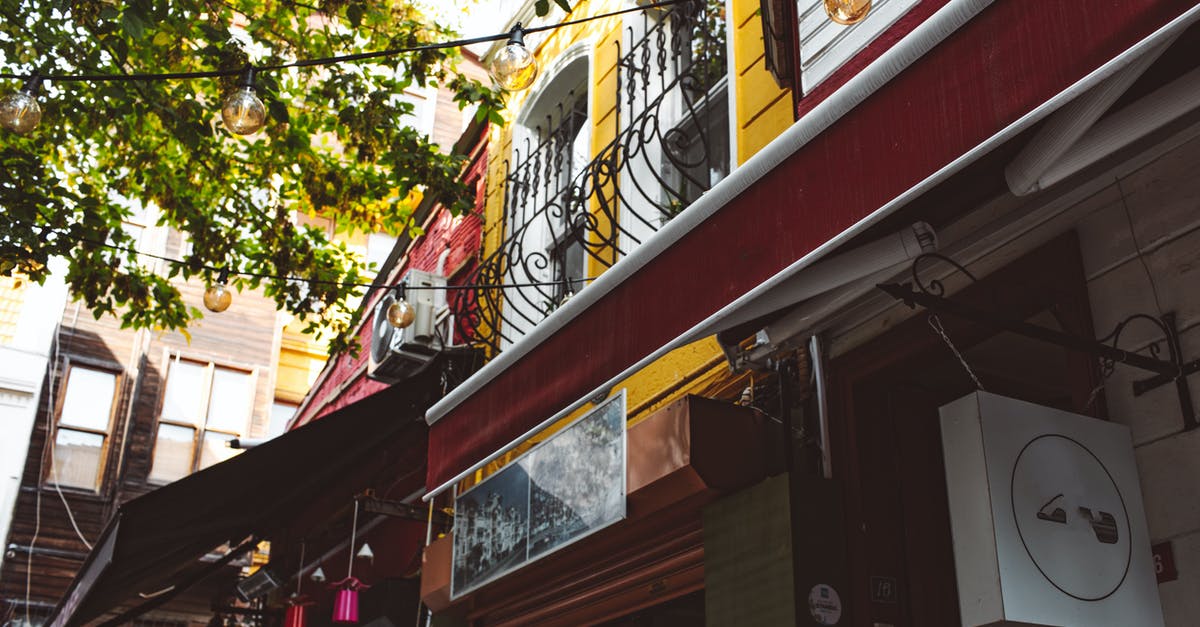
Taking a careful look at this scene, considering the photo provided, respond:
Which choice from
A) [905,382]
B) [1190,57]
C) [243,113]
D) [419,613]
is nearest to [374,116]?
[243,113]

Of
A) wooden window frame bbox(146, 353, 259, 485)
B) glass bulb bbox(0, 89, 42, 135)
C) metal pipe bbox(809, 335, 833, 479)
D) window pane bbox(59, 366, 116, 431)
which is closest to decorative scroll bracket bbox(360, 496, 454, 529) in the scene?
glass bulb bbox(0, 89, 42, 135)

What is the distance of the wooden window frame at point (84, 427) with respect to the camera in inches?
630

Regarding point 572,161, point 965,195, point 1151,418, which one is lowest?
point 1151,418

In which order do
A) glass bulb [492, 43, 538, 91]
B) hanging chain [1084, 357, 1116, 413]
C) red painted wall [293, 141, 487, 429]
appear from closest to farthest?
hanging chain [1084, 357, 1116, 413] < glass bulb [492, 43, 538, 91] < red painted wall [293, 141, 487, 429]

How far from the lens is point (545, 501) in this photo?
576cm

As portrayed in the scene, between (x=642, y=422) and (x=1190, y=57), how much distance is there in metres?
2.79

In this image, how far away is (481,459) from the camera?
507 centimetres

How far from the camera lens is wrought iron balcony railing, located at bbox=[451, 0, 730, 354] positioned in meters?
6.15

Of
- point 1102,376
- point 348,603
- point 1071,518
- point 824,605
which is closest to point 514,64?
point 824,605

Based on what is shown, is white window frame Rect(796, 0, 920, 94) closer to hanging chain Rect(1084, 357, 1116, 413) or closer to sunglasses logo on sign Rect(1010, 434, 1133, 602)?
hanging chain Rect(1084, 357, 1116, 413)

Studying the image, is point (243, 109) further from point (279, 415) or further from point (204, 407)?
point (279, 415)

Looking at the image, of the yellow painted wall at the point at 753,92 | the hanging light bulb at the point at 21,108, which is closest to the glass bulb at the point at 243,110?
the hanging light bulb at the point at 21,108

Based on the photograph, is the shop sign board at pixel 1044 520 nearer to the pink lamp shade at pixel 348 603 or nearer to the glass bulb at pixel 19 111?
the glass bulb at pixel 19 111

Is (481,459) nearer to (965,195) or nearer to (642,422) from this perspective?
(642,422)
